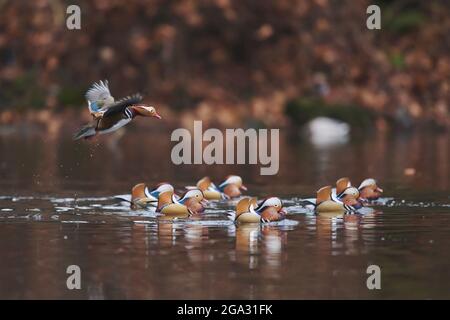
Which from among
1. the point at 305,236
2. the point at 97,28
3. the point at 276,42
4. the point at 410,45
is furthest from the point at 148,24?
the point at 305,236

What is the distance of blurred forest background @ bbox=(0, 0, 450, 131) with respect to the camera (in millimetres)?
41000

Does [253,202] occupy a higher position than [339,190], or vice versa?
[339,190]

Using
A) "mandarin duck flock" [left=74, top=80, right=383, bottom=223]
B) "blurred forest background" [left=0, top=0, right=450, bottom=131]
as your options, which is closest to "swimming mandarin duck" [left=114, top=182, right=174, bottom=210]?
"mandarin duck flock" [left=74, top=80, right=383, bottom=223]

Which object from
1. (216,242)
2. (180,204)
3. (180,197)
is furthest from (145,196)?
(216,242)

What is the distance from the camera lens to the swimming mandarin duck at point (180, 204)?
16547 mm

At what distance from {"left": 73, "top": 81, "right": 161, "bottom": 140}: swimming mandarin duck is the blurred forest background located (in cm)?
2334

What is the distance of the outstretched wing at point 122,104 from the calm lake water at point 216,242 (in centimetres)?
136

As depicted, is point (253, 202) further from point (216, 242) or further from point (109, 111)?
point (109, 111)

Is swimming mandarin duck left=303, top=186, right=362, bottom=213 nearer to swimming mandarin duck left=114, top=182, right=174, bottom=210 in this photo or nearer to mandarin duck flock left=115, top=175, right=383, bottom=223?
mandarin duck flock left=115, top=175, right=383, bottom=223

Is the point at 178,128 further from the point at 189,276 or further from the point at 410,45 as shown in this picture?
the point at 189,276

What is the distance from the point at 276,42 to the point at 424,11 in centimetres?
573

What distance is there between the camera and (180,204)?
16594mm

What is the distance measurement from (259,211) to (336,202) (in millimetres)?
1589

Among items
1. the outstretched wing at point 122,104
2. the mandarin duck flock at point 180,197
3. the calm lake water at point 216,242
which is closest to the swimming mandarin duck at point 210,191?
the mandarin duck flock at point 180,197
